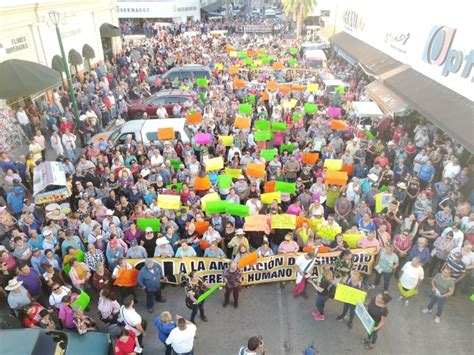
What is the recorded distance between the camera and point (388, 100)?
14664 millimetres

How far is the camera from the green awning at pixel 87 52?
23219mm

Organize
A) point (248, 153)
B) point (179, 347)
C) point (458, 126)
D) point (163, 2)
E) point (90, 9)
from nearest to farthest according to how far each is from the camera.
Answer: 1. point (179, 347)
2. point (458, 126)
3. point (248, 153)
4. point (90, 9)
5. point (163, 2)

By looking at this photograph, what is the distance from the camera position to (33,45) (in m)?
17.2

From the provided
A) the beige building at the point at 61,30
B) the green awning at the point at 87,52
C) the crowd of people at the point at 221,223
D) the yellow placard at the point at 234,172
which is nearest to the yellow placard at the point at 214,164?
the yellow placard at the point at 234,172

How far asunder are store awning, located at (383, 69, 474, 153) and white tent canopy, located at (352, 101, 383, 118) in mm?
950

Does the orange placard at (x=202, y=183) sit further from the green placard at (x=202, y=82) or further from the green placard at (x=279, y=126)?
the green placard at (x=202, y=82)

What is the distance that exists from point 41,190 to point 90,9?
1927 centimetres

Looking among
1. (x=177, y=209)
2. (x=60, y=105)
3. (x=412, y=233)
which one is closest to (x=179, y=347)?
(x=177, y=209)

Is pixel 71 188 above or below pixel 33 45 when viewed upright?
below

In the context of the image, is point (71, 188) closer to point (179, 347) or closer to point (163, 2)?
point (179, 347)

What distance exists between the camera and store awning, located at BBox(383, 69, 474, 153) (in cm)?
960

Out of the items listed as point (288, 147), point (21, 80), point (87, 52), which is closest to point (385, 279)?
point (288, 147)

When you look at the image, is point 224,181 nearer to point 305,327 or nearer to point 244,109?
point 305,327

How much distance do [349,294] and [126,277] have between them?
4144mm
